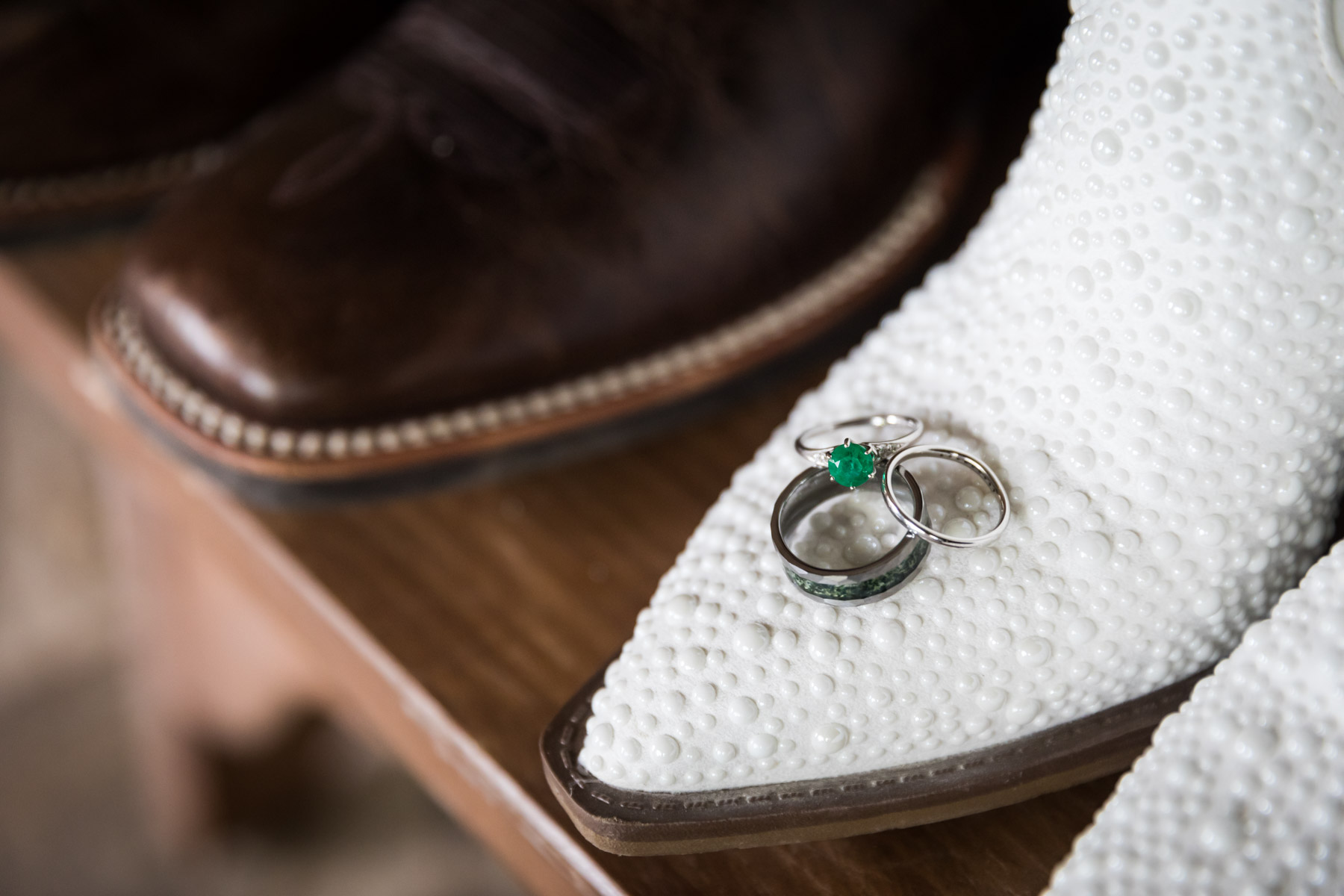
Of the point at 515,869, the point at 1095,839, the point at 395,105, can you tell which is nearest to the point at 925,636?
the point at 1095,839

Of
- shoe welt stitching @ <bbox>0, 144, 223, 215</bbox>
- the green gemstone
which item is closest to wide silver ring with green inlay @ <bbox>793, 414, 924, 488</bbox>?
the green gemstone

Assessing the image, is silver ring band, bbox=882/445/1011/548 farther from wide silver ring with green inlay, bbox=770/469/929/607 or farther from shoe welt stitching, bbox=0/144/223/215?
shoe welt stitching, bbox=0/144/223/215

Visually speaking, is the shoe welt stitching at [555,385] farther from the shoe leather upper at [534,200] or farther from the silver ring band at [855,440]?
the silver ring band at [855,440]

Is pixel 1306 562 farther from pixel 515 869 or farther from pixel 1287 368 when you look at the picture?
pixel 515 869

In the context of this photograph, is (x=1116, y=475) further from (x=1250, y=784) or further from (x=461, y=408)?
(x=461, y=408)

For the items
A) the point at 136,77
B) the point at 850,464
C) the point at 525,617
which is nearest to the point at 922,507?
the point at 850,464
